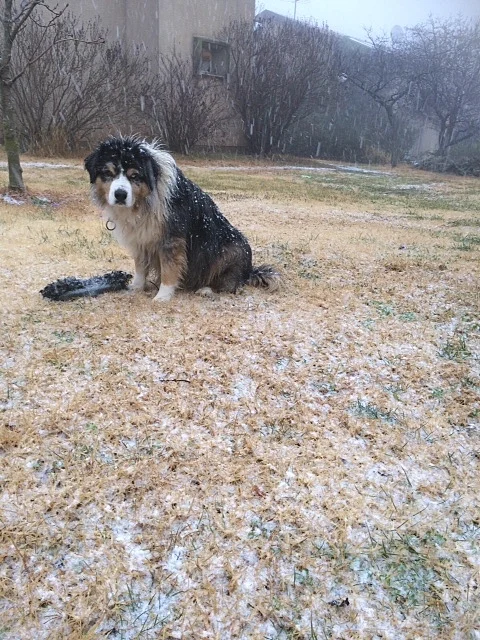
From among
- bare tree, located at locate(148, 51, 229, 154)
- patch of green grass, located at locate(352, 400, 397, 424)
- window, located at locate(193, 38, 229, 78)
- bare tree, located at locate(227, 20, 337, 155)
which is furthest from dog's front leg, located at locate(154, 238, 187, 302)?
bare tree, located at locate(227, 20, 337, 155)

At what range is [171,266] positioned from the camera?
391 cm

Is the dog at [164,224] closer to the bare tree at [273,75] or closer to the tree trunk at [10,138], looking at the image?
the tree trunk at [10,138]

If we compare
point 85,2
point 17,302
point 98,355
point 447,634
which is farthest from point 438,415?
point 85,2

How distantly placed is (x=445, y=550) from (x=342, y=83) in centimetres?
2765

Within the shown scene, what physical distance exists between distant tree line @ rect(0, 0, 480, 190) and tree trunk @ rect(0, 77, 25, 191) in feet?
0.11

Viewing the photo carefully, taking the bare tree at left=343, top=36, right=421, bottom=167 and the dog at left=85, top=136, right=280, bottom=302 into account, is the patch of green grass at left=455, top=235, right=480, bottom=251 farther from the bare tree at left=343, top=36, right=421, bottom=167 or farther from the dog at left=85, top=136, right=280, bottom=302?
the bare tree at left=343, top=36, right=421, bottom=167

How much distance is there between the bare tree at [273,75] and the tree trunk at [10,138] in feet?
46.5

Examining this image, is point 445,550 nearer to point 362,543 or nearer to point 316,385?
point 362,543

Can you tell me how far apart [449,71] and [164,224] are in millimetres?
25076

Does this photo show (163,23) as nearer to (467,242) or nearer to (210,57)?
(210,57)

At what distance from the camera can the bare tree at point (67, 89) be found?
1421 centimetres

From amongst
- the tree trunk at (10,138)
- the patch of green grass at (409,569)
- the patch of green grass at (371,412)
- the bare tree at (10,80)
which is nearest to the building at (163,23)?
the bare tree at (10,80)

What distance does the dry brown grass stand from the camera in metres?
1.60

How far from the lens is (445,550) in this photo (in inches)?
71.9
